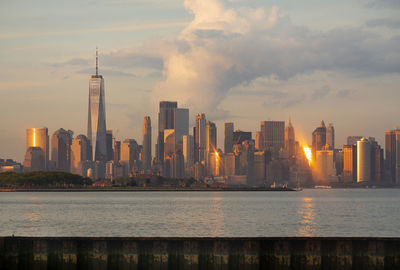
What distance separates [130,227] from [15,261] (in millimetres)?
54985

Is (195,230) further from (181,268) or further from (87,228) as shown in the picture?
(181,268)

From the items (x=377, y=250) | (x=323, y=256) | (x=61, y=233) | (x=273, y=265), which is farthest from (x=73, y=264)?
(x=61, y=233)

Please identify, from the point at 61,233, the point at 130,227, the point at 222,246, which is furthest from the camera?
the point at 130,227

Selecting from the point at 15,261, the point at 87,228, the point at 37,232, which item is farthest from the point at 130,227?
the point at 15,261

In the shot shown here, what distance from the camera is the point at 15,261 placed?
2969cm

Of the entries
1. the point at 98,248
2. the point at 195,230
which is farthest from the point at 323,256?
the point at 195,230

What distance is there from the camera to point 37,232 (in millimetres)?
78062

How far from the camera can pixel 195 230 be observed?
80875 mm

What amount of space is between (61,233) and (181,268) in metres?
50.6

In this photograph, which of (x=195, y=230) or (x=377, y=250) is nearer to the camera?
(x=377, y=250)

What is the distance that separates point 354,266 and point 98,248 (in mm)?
11617

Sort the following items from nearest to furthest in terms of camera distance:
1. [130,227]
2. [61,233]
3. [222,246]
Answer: [222,246] → [61,233] → [130,227]

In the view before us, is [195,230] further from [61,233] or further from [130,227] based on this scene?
[61,233]

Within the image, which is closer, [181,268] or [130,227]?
[181,268]
